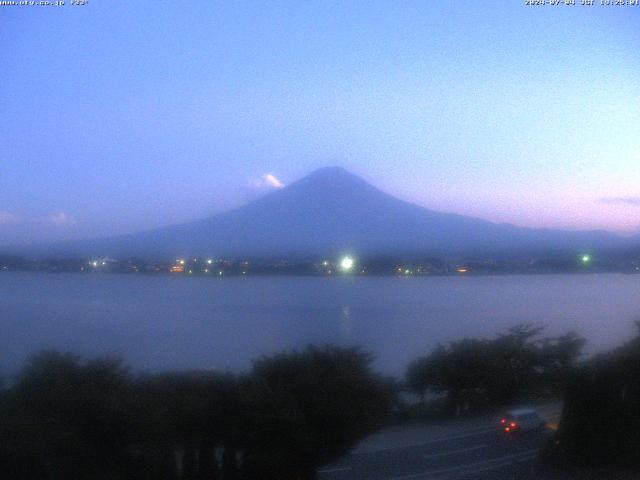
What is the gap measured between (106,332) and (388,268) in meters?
3.10

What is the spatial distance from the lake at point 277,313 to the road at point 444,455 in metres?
0.77

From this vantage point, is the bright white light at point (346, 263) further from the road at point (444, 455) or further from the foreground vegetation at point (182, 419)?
the road at point (444, 455)

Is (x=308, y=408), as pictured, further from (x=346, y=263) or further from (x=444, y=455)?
(x=346, y=263)

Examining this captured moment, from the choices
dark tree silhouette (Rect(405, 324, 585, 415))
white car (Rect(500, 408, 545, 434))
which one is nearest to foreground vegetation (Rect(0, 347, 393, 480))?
dark tree silhouette (Rect(405, 324, 585, 415))

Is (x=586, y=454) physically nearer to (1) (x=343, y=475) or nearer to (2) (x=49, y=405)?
(1) (x=343, y=475)

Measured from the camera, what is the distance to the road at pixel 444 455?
4535mm

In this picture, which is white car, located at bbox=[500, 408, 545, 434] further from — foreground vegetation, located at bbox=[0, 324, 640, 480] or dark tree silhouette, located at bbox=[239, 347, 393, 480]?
dark tree silhouette, located at bbox=[239, 347, 393, 480]

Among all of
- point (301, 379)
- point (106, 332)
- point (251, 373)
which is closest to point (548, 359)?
point (301, 379)

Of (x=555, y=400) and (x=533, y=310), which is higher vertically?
(x=533, y=310)

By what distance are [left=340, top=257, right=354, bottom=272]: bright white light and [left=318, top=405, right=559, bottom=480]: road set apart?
8.62 feet

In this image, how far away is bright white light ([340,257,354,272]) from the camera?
7.51 meters

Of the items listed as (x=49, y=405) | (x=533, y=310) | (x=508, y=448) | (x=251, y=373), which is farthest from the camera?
(x=533, y=310)

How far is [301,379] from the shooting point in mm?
5195

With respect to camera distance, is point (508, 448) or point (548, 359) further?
point (548, 359)
